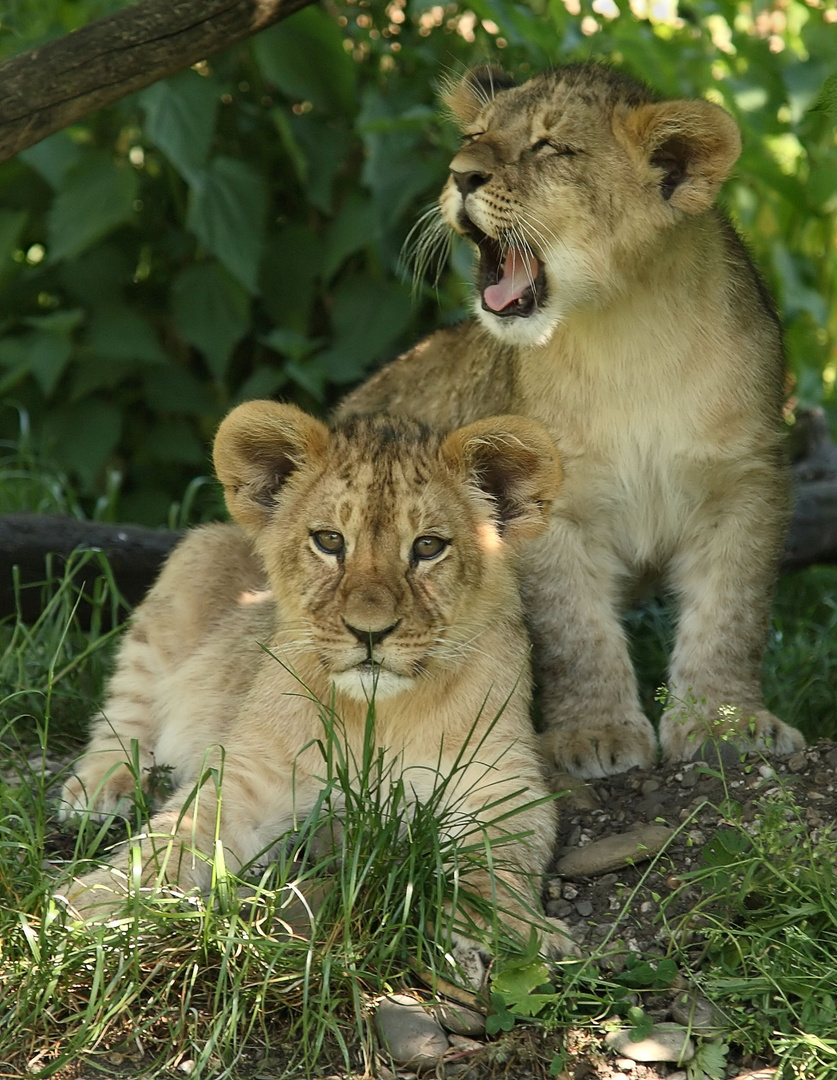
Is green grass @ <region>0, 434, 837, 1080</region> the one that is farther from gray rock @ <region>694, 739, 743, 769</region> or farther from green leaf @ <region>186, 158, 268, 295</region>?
green leaf @ <region>186, 158, 268, 295</region>

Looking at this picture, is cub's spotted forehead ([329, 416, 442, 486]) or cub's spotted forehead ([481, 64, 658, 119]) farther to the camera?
cub's spotted forehead ([481, 64, 658, 119])

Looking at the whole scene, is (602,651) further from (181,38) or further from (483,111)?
(181,38)

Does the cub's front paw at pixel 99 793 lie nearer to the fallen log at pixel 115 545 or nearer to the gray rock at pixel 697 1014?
the fallen log at pixel 115 545

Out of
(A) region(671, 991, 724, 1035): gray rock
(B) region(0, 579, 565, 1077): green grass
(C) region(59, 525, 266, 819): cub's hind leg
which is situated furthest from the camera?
(C) region(59, 525, 266, 819): cub's hind leg

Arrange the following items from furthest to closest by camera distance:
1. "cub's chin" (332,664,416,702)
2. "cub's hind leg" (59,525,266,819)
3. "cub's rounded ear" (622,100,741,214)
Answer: "cub's hind leg" (59,525,266,819) → "cub's rounded ear" (622,100,741,214) → "cub's chin" (332,664,416,702)

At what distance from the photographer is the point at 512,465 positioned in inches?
157

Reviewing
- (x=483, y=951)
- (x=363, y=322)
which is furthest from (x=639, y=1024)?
(x=363, y=322)

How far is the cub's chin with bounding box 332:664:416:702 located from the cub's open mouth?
1354mm

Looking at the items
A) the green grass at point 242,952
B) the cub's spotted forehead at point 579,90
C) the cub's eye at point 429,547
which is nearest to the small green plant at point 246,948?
the green grass at point 242,952

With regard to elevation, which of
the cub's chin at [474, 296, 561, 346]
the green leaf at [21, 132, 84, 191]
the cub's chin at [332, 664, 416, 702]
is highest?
the green leaf at [21, 132, 84, 191]

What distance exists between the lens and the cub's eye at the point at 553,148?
14.7 feet

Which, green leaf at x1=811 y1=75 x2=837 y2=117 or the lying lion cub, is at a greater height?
green leaf at x1=811 y1=75 x2=837 y2=117

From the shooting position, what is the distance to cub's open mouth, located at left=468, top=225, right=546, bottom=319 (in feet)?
14.7

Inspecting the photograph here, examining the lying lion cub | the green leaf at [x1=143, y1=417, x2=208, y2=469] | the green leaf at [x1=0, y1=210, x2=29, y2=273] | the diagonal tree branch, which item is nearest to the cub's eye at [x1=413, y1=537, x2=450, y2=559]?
the lying lion cub
